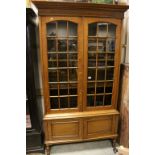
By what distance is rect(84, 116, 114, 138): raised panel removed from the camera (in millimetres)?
2070

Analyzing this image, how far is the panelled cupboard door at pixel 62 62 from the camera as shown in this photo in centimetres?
180

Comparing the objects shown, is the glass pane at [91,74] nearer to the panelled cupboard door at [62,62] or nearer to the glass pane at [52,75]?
the panelled cupboard door at [62,62]

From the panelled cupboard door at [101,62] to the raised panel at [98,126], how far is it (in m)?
0.16

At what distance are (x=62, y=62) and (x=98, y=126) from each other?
3.36 feet

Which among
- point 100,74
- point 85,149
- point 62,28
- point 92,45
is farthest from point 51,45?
point 85,149

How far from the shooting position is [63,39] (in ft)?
6.07

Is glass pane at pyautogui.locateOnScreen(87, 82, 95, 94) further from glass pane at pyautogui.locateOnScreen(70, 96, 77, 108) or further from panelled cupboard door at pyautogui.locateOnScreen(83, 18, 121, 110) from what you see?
glass pane at pyautogui.locateOnScreen(70, 96, 77, 108)

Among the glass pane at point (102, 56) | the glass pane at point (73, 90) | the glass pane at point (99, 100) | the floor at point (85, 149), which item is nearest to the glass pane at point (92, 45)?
the glass pane at point (102, 56)

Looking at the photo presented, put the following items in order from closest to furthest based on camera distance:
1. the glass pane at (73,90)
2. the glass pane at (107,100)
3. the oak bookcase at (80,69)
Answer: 1. the oak bookcase at (80,69)
2. the glass pane at (73,90)
3. the glass pane at (107,100)

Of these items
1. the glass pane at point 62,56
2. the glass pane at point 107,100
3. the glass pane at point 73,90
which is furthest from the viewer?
the glass pane at point 107,100

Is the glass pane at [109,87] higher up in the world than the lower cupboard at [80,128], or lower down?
higher up

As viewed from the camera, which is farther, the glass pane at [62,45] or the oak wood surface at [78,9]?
the glass pane at [62,45]
